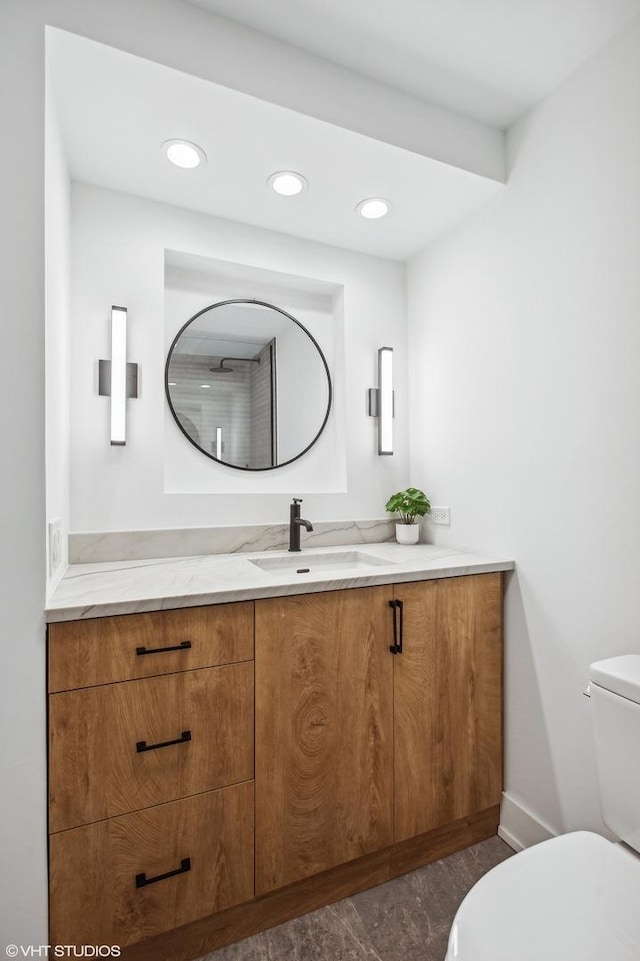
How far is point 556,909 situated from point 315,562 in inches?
49.4

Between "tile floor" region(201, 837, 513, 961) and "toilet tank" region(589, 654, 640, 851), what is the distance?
600mm

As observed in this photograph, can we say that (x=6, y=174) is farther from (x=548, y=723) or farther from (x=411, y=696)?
(x=548, y=723)

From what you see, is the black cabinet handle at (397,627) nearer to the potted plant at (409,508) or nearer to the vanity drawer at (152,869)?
the vanity drawer at (152,869)

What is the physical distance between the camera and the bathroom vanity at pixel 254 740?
1109 mm

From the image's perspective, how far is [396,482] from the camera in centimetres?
229

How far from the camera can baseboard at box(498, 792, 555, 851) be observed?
5.11ft

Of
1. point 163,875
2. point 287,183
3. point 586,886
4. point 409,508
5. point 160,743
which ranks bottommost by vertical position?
point 163,875

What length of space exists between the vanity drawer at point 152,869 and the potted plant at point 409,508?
1.19 meters

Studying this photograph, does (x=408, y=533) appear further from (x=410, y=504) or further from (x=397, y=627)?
(x=397, y=627)

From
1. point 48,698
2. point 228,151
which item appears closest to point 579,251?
point 228,151

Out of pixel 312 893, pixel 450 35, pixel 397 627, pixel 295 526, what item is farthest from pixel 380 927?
pixel 450 35

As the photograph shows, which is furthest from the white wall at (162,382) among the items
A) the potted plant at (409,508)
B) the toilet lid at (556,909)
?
the toilet lid at (556,909)

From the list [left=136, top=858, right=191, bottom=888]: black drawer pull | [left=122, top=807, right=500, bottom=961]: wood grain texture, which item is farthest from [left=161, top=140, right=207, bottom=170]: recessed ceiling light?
[left=122, top=807, right=500, bottom=961]: wood grain texture

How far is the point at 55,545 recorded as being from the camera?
1309mm
